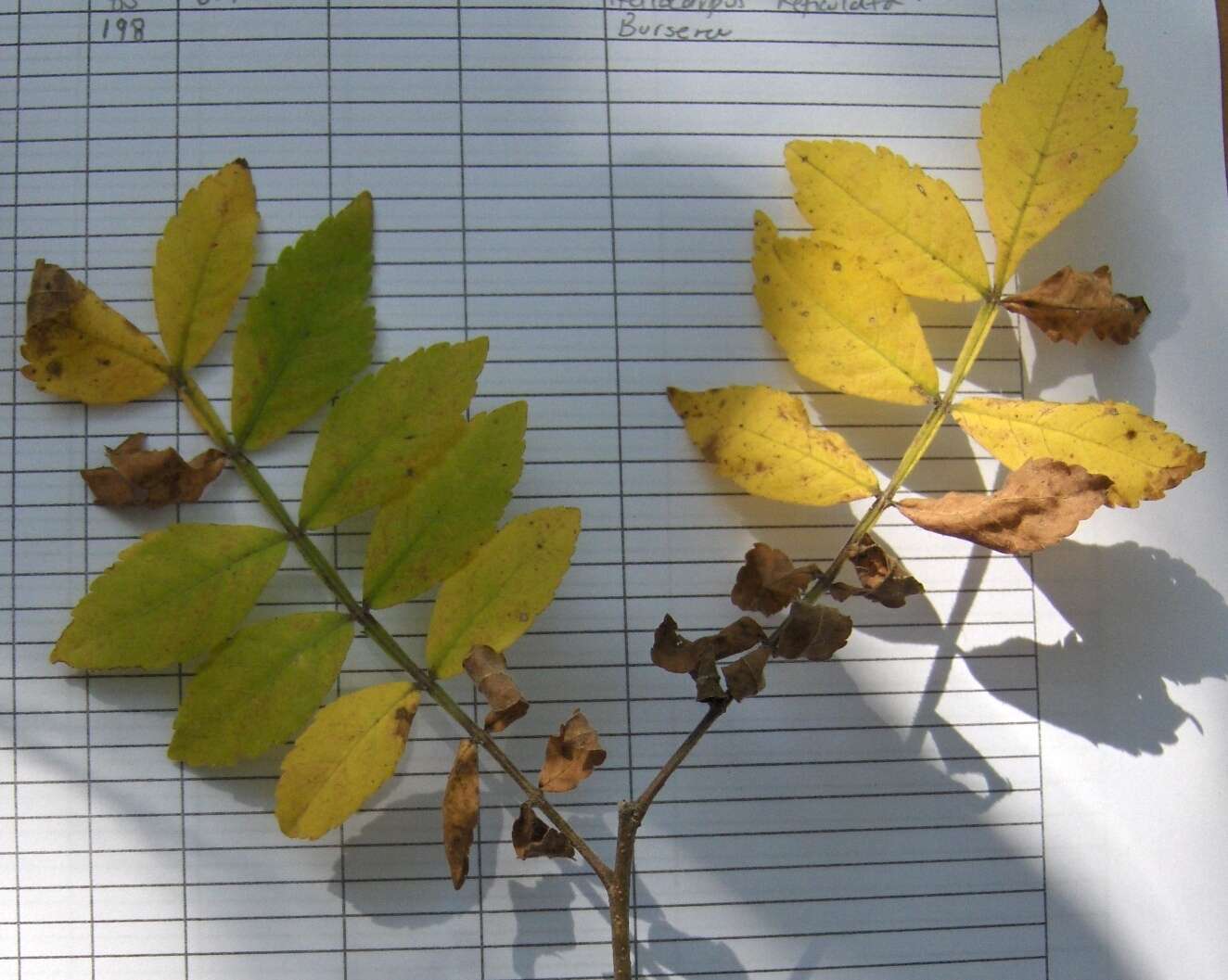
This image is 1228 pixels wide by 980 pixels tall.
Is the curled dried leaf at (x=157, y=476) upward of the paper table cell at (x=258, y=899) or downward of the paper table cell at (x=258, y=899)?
upward

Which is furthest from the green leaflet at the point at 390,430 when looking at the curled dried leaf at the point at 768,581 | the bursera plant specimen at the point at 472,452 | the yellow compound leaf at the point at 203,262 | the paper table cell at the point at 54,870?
the paper table cell at the point at 54,870

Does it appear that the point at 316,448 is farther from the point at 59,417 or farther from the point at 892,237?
the point at 892,237

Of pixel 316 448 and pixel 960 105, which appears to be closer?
pixel 316 448

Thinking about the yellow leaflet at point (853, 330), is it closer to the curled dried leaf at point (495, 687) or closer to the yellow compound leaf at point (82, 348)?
the curled dried leaf at point (495, 687)

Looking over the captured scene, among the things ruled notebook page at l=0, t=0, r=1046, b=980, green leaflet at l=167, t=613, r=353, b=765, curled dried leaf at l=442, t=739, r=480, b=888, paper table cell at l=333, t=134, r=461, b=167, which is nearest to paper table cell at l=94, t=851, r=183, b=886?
ruled notebook page at l=0, t=0, r=1046, b=980

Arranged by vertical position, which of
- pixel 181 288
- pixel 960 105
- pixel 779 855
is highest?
pixel 960 105

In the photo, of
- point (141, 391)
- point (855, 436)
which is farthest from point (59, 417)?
point (855, 436)

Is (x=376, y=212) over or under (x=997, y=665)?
over
